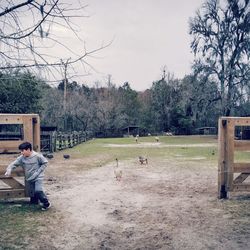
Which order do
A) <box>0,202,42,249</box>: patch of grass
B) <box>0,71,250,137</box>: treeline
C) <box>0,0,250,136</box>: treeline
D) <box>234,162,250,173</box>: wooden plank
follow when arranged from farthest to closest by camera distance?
<box>0,71,250,137</box>: treeline, <box>0,0,250,136</box>: treeline, <box>234,162,250,173</box>: wooden plank, <box>0,202,42,249</box>: patch of grass

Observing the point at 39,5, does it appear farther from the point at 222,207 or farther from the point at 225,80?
the point at 225,80

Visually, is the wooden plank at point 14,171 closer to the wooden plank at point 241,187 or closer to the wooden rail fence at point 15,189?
the wooden rail fence at point 15,189

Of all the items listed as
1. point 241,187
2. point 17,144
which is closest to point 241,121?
point 241,187

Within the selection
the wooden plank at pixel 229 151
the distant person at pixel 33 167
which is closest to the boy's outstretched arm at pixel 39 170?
the distant person at pixel 33 167

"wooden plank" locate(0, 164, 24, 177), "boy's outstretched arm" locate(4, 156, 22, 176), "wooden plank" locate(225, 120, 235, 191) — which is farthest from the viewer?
"wooden plank" locate(225, 120, 235, 191)

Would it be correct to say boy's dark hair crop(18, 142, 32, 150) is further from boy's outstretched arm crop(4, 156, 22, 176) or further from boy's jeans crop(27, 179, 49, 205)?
boy's jeans crop(27, 179, 49, 205)

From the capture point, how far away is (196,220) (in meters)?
5.88

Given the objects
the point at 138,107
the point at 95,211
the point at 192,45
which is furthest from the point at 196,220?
the point at 138,107

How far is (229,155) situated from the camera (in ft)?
24.0

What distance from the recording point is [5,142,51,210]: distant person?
6.59 metres

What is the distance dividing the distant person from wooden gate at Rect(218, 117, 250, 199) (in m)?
3.70

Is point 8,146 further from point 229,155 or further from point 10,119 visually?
point 229,155

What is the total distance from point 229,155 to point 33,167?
4097 millimetres

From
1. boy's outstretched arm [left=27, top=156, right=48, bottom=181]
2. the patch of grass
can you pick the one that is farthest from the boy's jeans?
the patch of grass
